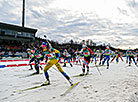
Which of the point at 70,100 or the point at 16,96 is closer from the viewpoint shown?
the point at 70,100

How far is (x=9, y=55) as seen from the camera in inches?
1125

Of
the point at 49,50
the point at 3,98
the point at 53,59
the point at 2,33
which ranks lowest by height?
the point at 3,98

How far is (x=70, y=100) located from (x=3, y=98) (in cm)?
210

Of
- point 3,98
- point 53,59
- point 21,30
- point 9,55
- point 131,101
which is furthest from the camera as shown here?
point 21,30

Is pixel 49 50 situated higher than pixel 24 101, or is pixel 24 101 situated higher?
pixel 49 50

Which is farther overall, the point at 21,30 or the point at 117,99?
the point at 21,30

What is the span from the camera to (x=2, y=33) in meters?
42.1

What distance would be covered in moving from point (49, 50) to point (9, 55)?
24886 millimetres

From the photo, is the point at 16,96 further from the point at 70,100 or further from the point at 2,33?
the point at 2,33

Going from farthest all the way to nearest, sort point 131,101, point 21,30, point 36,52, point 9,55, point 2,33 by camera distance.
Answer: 1. point 21,30
2. point 2,33
3. point 9,55
4. point 36,52
5. point 131,101

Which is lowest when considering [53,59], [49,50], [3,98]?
[3,98]

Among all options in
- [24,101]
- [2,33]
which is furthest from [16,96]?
[2,33]

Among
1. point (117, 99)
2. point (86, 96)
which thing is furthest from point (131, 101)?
point (86, 96)

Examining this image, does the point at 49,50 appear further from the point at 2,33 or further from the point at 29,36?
the point at 29,36
